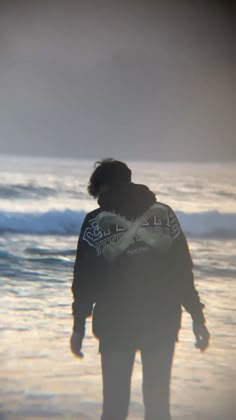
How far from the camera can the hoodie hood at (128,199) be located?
1.65m

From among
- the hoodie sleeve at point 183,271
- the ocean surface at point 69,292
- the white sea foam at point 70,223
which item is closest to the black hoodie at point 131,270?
the hoodie sleeve at point 183,271

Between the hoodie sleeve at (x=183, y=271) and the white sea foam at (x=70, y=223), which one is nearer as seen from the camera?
the hoodie sleeve at (x=183, y=271)

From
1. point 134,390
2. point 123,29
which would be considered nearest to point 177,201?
point 123,29

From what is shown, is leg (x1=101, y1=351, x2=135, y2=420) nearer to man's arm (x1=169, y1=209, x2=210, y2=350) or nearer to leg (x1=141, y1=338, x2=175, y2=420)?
leg (x1=141, y1=338, x2=175, y2=420)

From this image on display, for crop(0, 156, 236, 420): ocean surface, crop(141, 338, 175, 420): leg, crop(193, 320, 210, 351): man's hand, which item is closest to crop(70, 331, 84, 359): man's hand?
crop(141, 338, 175, 420): leg

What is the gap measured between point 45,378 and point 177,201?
2963mm

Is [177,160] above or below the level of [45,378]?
above

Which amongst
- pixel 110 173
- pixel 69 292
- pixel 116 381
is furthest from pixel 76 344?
pixel 69 292

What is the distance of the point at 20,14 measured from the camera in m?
3.27

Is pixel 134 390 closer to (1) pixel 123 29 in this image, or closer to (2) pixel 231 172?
(1) pixel 123 29

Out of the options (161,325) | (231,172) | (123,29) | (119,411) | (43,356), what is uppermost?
(123,29)

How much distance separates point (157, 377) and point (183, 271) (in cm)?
25

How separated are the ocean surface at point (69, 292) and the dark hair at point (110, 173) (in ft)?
2.34

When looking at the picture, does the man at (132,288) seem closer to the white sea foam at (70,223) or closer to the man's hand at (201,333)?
the man's hand at (201,333)
